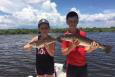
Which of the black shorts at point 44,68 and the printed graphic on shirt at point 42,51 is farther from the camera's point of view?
the black shorts at point 44,68

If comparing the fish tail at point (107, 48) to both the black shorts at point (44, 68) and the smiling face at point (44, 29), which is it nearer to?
the smiling face at point (44, 29)

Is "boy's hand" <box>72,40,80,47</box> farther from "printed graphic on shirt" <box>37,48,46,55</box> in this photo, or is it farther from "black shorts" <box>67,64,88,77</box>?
"printed graphic on shirt" <box>37,48,46,55</box>

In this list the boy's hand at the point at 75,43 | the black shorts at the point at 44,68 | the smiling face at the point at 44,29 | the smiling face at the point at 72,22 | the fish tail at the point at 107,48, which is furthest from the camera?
the black shorts at the point at 44,68

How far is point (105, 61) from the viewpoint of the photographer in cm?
2241

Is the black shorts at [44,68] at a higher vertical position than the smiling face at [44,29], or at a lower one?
lower

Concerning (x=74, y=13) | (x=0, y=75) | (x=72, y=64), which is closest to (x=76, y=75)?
(x=72, y=64)

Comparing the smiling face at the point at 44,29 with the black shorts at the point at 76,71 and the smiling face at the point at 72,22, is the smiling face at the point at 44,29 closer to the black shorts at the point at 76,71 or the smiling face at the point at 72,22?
the smiling face at the point at 72,22

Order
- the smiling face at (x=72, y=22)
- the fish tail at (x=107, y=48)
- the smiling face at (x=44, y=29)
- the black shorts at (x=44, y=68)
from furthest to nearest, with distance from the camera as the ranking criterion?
1. the black shorts at (x=44, y=68)
2. the smiling face at (x=44, y=29)
3. the smiling face at (x=72, y=22)
4. the fish tail at (x=107, y=48)

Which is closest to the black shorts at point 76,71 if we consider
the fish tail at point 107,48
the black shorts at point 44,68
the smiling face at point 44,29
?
the fish tail at point 107,48

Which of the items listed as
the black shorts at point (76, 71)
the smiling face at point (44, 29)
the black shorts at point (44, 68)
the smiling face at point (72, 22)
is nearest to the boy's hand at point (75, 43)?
the smiling face at point (72, 22)

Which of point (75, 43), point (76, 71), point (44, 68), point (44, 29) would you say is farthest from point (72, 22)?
point (44, 68)

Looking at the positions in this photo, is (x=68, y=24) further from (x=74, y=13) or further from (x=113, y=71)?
(x=113, y=71)

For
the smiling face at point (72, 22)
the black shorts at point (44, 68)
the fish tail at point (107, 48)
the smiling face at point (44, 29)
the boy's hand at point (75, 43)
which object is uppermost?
the smiling face at point (72, 22)

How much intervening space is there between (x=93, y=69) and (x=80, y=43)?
12360mm
